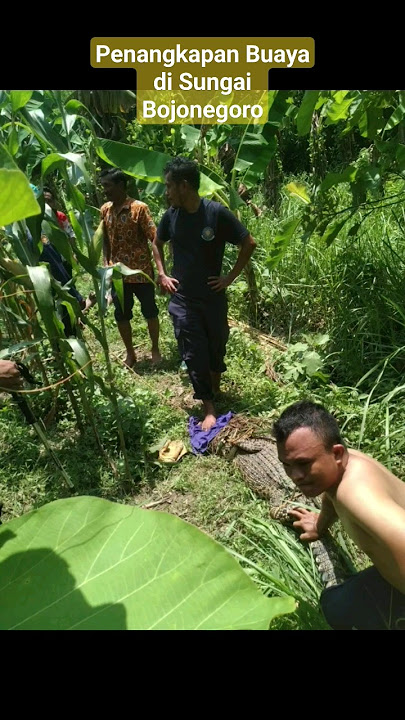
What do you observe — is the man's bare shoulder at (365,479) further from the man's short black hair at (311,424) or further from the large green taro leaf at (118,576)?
the large green taro leaf at (118,576)

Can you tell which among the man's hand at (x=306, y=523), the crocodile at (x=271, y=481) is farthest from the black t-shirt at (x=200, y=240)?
the man's hand at (x=306, y=523)

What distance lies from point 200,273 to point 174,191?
1.67 feet

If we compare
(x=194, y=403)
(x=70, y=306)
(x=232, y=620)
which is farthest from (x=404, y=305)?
(x=232, y=620)

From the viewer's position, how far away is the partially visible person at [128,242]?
3995 mm

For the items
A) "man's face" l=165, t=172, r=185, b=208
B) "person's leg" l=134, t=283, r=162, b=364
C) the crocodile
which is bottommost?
the crocodile

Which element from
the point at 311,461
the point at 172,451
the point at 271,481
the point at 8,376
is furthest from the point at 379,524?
the point at 172,451

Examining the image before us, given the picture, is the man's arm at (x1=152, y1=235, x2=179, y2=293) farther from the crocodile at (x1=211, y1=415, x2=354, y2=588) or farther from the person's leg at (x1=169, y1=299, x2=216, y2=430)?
the crocodile at (x1=211, y1=415, x2=354, y2=588)

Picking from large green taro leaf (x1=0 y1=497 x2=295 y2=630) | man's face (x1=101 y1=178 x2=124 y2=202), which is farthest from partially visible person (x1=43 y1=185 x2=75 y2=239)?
large green taro leaf (x1=0 y1=497 x2=295 y2=630)

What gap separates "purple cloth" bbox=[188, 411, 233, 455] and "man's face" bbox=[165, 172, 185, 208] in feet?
4.32

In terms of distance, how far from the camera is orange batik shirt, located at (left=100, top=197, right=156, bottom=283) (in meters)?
4.05

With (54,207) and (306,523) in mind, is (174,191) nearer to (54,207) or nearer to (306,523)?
(54,207)

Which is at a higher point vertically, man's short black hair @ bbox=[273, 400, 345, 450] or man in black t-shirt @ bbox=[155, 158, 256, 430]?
man in black t-shirt @ bbox=[155, 158, 256, 430]

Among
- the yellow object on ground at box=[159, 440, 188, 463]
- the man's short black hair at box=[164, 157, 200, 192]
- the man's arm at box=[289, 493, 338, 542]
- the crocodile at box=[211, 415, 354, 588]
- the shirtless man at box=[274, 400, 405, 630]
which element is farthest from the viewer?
the yellow object on ground at box=[159, 440, 188, 463]

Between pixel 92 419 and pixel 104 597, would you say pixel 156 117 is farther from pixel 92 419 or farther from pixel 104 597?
pixel 104 597
